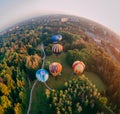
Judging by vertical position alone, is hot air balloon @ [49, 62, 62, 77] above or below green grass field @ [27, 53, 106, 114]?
above

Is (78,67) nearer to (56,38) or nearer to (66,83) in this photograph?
(66,83)

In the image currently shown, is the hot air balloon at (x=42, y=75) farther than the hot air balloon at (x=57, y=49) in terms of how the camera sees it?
No

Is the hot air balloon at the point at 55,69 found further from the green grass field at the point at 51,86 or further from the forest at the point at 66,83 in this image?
the forest at the point at 66,83

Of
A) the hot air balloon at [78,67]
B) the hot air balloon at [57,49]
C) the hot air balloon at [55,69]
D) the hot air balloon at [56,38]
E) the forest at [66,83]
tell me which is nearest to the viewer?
the forest at [66,83]

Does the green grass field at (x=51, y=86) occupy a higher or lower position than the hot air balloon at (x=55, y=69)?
lower

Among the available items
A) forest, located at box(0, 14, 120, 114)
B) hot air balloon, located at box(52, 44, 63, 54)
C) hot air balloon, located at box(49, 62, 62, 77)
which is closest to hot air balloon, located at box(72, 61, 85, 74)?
forest, located at box(0, 14, 120, 114)

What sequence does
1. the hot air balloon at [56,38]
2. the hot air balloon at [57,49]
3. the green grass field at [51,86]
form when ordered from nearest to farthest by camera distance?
1. the green grass field at [51,86]
2. the hot air balloon at [57,49]
3. the hot air balloon at [56,38]

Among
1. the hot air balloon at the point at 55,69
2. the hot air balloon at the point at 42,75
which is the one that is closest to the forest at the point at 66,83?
the hot air balloon at the point at 42,75

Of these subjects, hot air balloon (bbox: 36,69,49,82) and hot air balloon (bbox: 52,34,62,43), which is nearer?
hot air balloon (bbox: 36,69,49,82)

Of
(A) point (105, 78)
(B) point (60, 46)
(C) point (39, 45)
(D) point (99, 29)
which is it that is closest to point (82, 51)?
(B) point (60, 46)

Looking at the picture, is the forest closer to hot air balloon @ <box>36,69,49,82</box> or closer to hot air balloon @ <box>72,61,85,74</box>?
hot air balloon @ <box>72,61,85,74</box>

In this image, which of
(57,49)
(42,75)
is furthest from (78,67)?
(57,49)
